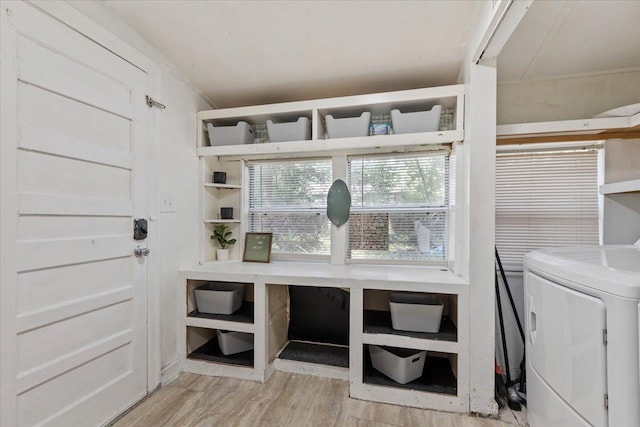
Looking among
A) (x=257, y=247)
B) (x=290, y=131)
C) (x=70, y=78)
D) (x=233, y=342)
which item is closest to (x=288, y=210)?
(x=257, y=247)

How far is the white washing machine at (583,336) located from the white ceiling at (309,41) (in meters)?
1.41

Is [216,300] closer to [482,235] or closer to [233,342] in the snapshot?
[233,342]

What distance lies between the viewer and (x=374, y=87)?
2219 mm

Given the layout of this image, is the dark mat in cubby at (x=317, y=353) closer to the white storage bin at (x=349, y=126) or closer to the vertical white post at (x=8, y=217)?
the vertical white post at (x=8, y=217)

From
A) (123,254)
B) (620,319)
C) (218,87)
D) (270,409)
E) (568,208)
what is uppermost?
(218,87)

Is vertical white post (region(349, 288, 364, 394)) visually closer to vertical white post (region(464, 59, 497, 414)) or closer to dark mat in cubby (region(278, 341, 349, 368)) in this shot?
dark mat in cubby (region(278, 341, 349, 368))

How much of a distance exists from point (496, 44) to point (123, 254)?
2.42 metres

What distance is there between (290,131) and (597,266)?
6.55 ft

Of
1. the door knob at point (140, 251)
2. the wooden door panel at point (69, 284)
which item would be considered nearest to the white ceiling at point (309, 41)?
the door knob at point (140, 251)

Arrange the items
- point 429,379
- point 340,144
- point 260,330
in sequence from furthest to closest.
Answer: point 340,144 < point 260,330 < point 429,379

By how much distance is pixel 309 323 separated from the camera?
2.45 m

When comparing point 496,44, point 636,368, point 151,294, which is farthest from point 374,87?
point 151,294

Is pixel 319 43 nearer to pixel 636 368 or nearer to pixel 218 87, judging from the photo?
pixel 218 87

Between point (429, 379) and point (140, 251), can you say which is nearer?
point (140, 251)
